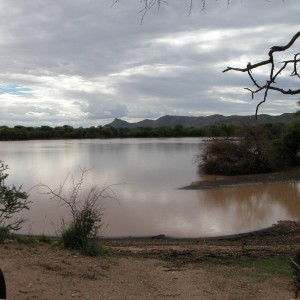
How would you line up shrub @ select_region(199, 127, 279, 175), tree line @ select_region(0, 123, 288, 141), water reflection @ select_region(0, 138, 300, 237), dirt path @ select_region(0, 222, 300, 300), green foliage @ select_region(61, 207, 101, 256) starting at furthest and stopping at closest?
tree line @ select_region(0, 123, 288, 141) < shrub @ select_region(199, 127, 279, 175) < water reflection @ select_region(0, 138, 300, 237) < green foliage @ select_region(61, 207, 101, 256) < dirt path @ select_region(0, 222, 300, 300)

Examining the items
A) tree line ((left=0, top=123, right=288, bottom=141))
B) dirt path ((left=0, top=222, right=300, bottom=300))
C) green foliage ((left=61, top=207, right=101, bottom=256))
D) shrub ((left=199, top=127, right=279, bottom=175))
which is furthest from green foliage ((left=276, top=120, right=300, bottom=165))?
tree line ((left=0, top=123, right=288, bottom=141))

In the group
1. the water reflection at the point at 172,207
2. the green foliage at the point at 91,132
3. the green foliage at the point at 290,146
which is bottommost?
the water reflection at the point at 172,207

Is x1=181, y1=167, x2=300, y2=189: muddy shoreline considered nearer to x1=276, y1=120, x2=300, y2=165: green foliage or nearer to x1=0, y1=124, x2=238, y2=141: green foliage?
x1=276, y1=120, x2=300, y2=165: green foliage

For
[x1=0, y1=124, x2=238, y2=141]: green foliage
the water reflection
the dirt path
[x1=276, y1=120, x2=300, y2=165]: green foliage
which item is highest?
[x1=0, y1=124, x2=238, y2=141]: green foliage

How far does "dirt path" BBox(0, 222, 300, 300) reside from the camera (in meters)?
5.28

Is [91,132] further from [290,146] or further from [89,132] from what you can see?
[290,146]

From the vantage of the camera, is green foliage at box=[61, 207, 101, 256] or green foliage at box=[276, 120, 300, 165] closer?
green foliage at box=[61, 207, 101, 256]

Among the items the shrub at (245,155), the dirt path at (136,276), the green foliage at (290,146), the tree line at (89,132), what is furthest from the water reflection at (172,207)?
the tree line at (89,132)

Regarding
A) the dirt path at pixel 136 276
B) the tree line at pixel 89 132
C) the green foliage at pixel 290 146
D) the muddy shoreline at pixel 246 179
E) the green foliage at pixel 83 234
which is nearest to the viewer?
the dirt path at pixel 136 276

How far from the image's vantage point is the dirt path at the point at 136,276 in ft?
17.3

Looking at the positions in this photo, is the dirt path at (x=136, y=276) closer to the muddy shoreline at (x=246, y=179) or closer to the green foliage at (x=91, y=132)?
the muddy shoreline at (x=246, y=179)

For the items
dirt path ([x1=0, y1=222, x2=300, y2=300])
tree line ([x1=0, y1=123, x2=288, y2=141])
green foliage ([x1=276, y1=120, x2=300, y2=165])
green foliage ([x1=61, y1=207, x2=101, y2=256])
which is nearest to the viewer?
dirt path ([x1=0, y1=222, x2=300, y2=300])

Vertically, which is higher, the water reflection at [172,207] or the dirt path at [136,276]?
the dirt path at [136,276]

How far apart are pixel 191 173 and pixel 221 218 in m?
14.6
